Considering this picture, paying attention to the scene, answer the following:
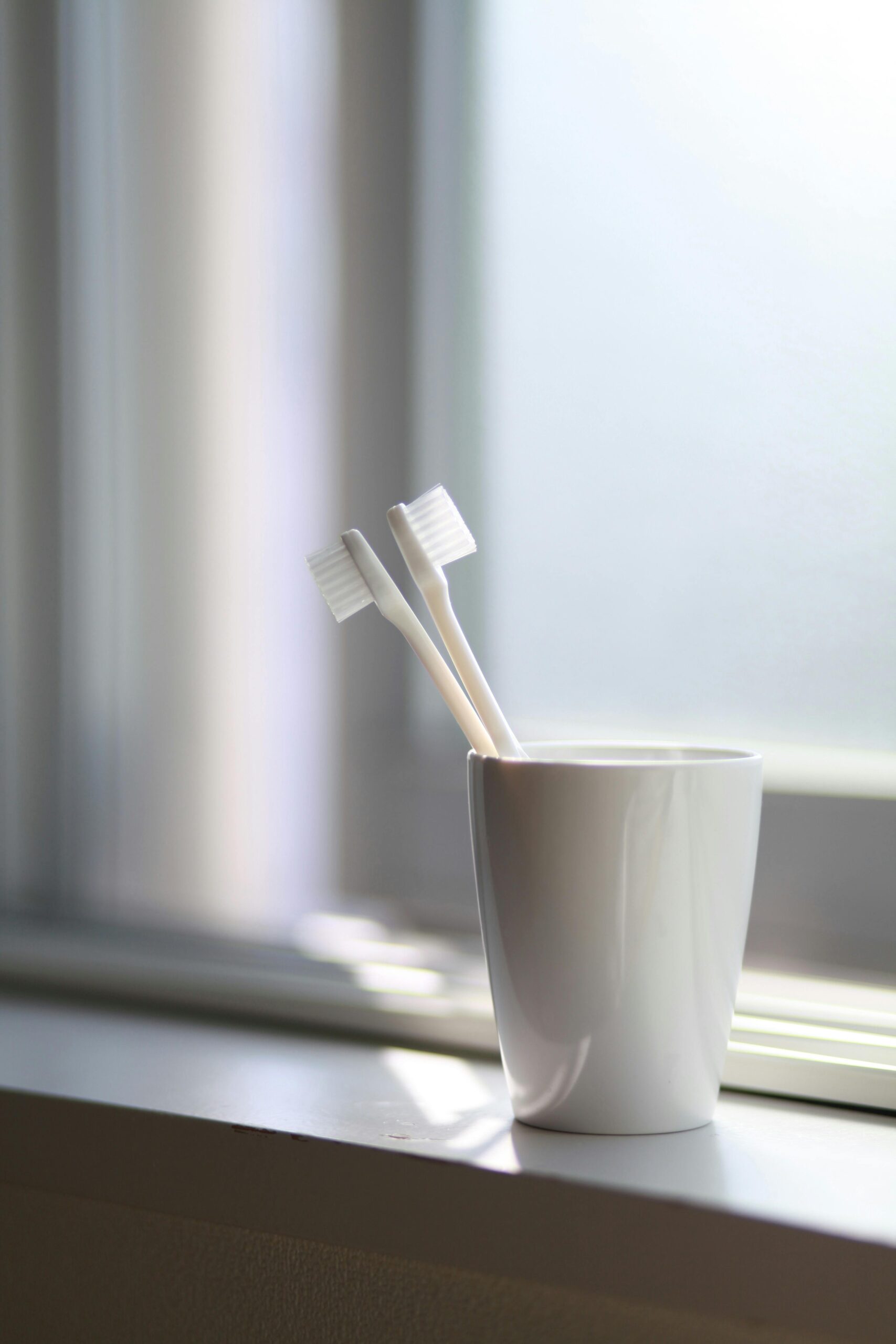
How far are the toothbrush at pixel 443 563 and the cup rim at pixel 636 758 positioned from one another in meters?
0.01

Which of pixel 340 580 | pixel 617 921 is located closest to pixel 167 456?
pixel 340 580

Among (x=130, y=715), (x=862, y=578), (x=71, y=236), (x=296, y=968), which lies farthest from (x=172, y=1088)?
(x=71, y=236)

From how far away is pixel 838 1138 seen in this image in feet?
1.59

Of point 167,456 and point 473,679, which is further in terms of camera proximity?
point 167,456

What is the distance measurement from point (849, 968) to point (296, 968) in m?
0.27

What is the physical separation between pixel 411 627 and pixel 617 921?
0.13 meters

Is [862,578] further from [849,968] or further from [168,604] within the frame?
[168,604]

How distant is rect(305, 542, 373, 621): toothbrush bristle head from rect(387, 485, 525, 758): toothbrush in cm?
2

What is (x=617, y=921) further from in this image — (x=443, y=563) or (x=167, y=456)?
(x=167, y=456)

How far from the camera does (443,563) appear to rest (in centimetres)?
48

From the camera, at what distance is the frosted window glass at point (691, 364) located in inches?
21.5

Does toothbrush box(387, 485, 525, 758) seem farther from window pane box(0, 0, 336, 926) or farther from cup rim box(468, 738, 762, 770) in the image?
window pane box(0, 0, 336, 926)

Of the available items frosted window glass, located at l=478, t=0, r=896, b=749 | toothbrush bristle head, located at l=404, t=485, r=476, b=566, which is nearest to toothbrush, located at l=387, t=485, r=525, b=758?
toothbrush bristle head, located at l=404, t=485, r=476, b=566

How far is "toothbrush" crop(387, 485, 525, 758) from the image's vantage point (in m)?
0.47
